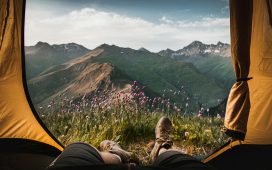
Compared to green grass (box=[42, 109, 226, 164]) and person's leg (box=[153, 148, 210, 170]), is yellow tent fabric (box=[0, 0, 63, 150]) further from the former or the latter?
person's leg (box=[153, 148, 210, 170])

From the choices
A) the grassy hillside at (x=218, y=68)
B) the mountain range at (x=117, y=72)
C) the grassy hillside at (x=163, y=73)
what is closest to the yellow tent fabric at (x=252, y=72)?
the mountain range at (x=117, y=72)

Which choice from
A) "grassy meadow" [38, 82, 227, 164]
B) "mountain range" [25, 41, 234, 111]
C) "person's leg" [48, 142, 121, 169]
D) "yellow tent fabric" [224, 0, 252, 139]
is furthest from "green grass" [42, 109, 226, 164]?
"mountain range" [25, 41, 234, 111]

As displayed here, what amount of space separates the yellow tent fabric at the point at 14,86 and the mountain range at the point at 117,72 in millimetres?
59002

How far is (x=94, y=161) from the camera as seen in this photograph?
203 cm

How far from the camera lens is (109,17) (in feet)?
313

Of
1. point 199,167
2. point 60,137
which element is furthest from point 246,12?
point 60,137

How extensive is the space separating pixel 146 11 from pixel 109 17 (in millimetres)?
13885

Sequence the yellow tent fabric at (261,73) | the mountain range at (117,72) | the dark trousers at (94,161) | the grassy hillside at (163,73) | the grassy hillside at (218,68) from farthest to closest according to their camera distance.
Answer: the grassy hillside at (218,68) < the grassy hillside at (163,73) < the mountain range at (117,72) < the yellow tent fabric at (261,73) < the dark trousers at (94,161)

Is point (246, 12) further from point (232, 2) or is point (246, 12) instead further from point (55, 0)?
point (55, 0)

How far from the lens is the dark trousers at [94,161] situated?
183cm

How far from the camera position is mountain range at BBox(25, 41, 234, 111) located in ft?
240

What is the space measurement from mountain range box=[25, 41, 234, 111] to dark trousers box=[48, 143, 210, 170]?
198 ft

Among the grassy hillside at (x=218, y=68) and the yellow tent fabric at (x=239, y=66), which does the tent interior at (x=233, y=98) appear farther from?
the grassy hillside at (x=218, y=68)

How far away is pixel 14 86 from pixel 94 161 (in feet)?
5.83
